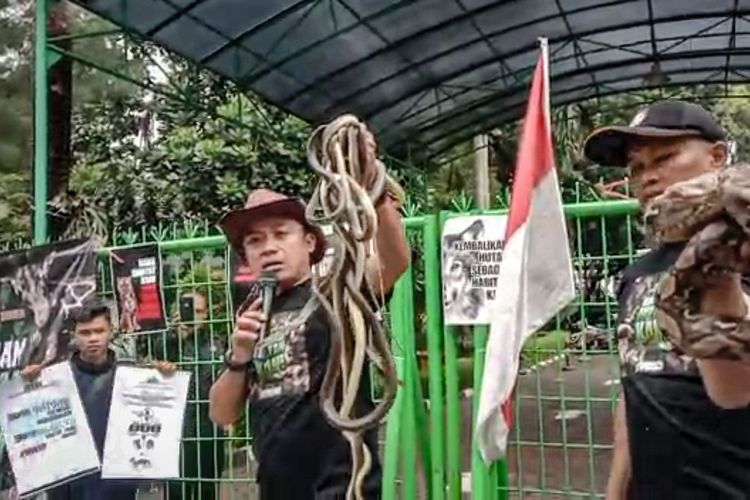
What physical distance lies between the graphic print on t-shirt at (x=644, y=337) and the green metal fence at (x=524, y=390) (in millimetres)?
950

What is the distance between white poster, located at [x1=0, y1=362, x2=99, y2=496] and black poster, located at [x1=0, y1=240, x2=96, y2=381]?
12 cm

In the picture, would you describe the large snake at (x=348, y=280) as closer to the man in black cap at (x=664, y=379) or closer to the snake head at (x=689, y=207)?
the man in black cap at (x=664, y=379)

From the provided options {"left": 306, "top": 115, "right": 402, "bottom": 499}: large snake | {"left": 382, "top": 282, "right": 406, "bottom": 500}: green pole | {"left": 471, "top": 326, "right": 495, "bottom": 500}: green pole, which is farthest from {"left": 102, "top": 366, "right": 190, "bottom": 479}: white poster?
{"left": 306, "top": 115, "right": 402, "bottom": 499}: large snake

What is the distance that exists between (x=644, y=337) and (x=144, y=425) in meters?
2.07

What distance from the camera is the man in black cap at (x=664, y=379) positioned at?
1647 mm

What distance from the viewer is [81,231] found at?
21.3ft

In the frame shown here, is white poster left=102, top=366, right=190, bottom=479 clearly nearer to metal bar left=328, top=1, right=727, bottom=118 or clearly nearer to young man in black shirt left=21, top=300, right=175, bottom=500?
young man in black shirt left=21, top=300, right=175, bottom=500

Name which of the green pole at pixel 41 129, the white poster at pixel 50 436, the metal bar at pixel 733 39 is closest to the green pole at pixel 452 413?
the white poster at pixel 50 436

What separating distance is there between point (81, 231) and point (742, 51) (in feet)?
19.0

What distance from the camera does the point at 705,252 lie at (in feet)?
3.38

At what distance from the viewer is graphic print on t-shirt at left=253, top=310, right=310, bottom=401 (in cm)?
218

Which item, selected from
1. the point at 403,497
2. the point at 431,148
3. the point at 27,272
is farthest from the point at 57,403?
the point at 431,148

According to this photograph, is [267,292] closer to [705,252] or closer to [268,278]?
[268,278]

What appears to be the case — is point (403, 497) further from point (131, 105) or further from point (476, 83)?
point (131, 105)
